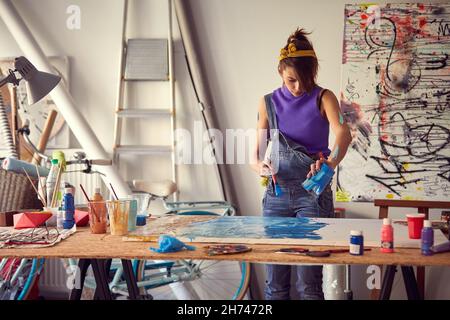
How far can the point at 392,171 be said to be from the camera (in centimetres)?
377

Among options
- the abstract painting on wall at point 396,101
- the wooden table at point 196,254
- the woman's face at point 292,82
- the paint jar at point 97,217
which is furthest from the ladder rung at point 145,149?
the wooden table at point 196,254

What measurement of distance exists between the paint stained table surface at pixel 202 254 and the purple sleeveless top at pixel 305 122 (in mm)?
889

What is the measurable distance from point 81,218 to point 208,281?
183 centimetres

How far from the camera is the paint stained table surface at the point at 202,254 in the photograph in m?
1.70

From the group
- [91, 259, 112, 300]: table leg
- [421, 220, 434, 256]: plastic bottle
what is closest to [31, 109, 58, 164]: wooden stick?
[91, 259, 112, 300]: table leg

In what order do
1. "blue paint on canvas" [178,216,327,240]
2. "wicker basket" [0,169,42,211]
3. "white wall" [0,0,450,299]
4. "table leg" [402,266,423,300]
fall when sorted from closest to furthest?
1. "table leg" [402,266,423,300]
2. "blue paint on canvas" [178,216,327,240]
3. "wicker basket" [0,169,42,211]
4. "white wall" [0,0,450,299]

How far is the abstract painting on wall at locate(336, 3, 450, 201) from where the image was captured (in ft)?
12.2

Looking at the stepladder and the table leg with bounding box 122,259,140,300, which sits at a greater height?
the stepladder

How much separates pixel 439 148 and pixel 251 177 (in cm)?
114

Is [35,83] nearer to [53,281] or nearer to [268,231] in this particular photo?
[268,231]

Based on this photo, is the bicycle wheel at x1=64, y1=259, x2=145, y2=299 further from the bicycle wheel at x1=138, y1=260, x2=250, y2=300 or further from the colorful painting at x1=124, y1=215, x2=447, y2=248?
the colorful painting at x1=124, y1=215, x2=447, y2=248

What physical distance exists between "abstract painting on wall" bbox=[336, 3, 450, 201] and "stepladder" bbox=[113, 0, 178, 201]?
3.44 feet
